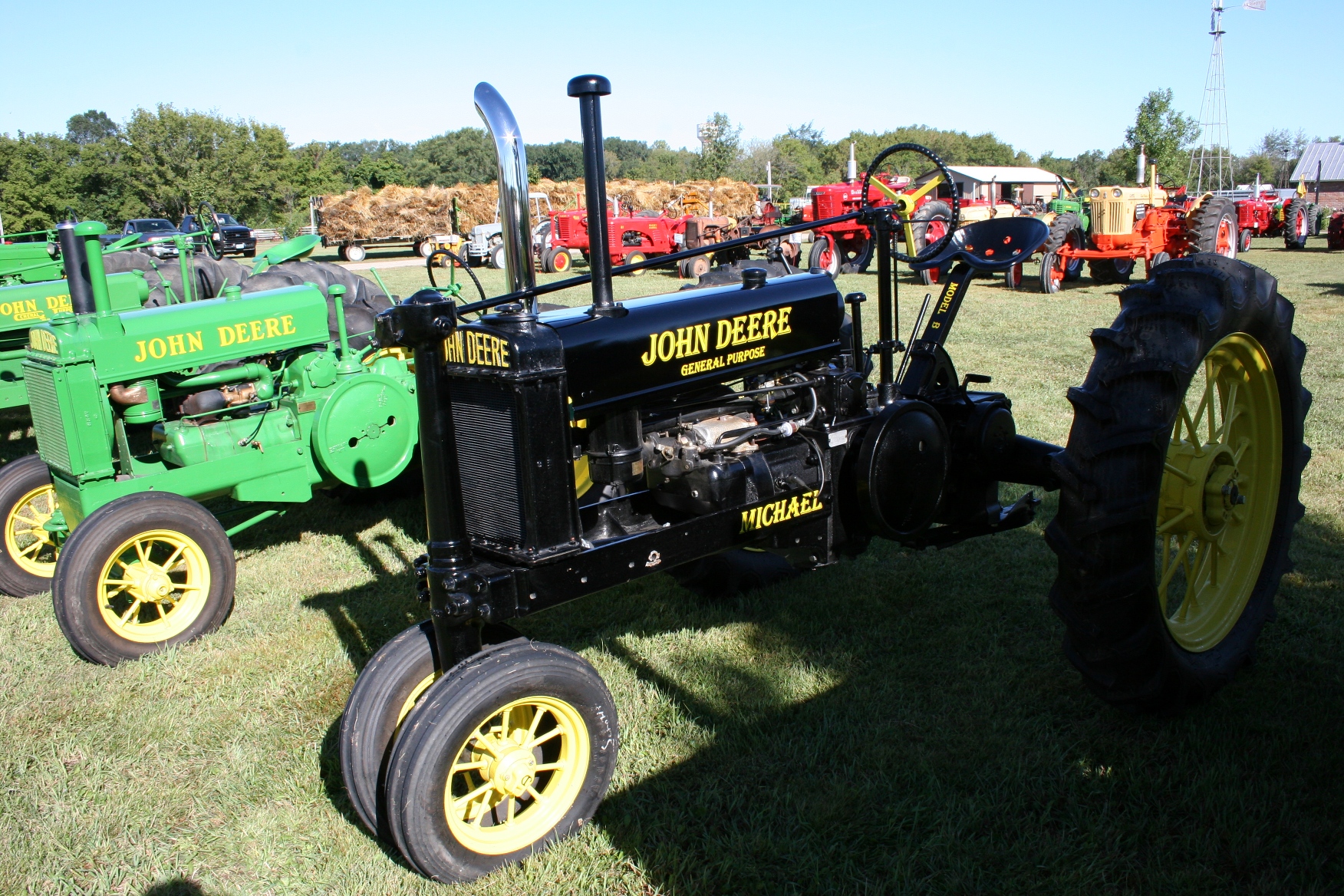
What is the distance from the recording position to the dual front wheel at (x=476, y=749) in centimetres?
220

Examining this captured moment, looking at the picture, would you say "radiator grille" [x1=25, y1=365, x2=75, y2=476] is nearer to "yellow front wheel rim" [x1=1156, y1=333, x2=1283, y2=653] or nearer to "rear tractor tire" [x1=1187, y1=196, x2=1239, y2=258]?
"yellow front wheel rim" [x1=1156, y1=333, x2=1283, y2=653]

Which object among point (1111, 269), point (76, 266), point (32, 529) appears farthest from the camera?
point (1111, 269)

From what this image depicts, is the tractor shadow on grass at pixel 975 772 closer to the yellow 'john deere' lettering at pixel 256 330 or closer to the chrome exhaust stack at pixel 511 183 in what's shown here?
the chrome exhaust stack at pixel 511 183

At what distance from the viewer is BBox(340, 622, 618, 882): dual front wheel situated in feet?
7.22

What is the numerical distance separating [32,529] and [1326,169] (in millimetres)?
60795

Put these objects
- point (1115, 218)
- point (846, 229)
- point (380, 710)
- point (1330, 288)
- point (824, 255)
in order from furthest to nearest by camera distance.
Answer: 1. point (846, 229)
2. point (824, 255)
3. point (1115, 218)
4. point (1330, 288)
5. point (380, 710)

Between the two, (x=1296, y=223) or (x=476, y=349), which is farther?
(x=1296, y=223)

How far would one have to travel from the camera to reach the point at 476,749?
238 centimetres

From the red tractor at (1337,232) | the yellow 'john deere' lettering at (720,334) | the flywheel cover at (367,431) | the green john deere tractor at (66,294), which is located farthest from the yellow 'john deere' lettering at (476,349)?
the red tractor at (1337,232)

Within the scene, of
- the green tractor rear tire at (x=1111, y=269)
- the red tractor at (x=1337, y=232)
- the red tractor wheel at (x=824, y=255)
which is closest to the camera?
the green tractor rear tire at (x=1111, y=269)

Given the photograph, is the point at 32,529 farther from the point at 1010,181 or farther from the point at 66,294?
the point at 1010,181

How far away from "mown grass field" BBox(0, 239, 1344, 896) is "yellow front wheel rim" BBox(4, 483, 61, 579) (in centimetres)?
20

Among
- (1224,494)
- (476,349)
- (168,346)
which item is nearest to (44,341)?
(168,346)

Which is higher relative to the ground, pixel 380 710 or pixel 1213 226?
pixel 1213 226
